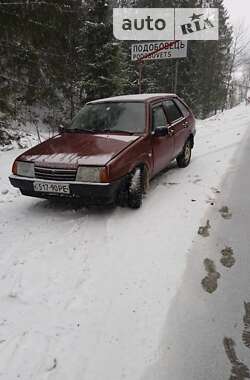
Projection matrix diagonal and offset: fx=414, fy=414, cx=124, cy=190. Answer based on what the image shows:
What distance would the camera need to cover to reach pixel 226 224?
5.24 m

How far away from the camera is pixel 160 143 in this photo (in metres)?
6.55

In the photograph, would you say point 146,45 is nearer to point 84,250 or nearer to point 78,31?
point 78,31

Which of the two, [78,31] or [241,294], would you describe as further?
[78,31]

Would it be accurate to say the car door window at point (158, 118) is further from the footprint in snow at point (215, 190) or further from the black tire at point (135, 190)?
the footprint in snow at point (215, 190)

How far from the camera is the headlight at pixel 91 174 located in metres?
5.04

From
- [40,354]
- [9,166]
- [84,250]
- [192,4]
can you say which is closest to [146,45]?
[9,166]

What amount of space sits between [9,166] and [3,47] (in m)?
4.16

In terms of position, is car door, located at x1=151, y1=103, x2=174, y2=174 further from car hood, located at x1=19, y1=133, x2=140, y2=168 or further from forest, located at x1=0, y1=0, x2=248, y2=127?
forest, located at x1=0, y1=0, x2=248, y2=127

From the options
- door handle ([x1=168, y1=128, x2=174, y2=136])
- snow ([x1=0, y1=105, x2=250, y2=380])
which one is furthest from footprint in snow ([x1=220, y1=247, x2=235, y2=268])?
door handle ([x1=168, y1=128, x2=174, y2=136])

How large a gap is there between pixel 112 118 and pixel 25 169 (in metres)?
1.68

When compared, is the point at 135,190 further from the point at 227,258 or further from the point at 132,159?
the point at 227,258

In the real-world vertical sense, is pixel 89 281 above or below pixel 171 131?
below

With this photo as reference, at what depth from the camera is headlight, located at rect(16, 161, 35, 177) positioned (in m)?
5.46

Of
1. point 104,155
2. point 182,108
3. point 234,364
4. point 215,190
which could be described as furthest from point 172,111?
point 234,364
